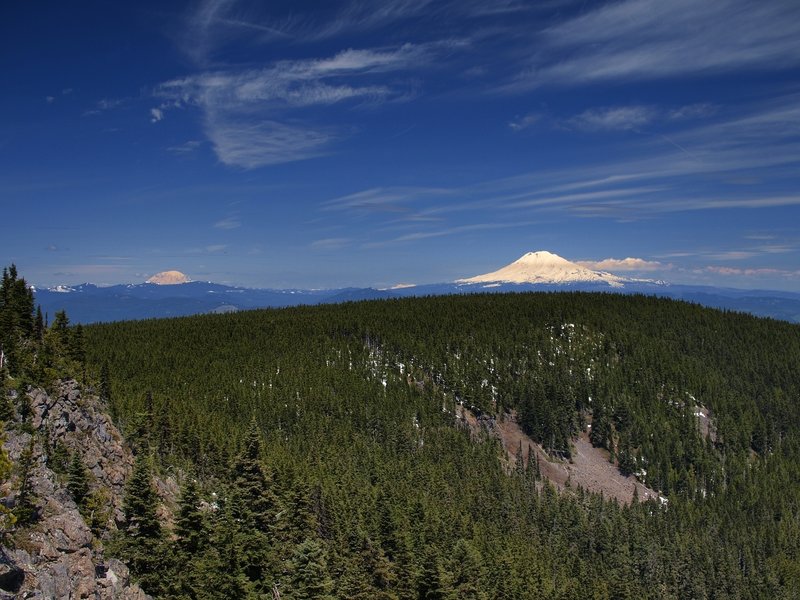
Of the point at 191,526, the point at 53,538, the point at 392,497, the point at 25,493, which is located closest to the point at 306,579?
the point at 191,526

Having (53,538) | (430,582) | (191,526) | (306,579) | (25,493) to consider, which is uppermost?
(25,493)

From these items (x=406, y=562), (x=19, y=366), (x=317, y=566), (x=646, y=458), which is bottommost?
(x=646, y=458)

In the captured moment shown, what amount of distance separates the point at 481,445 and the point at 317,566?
142 m

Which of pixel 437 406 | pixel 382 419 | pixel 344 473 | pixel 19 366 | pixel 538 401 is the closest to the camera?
pixel 19 366

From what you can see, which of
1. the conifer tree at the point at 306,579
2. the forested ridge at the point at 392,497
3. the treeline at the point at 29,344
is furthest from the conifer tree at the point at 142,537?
the treeline at the point at 29,344

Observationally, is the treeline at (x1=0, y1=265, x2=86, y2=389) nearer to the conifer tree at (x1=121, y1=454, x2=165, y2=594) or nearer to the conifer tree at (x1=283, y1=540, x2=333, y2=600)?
the conifer tree at (x1=121, y1=454, x2=165, y2=594)

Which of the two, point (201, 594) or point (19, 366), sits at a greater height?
point (19, 366)

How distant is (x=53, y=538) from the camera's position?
33469mm

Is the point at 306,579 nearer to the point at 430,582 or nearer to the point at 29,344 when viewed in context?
the point at 430,582

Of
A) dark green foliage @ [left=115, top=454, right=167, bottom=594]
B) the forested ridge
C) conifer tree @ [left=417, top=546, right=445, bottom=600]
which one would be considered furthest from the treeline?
conifer tree @ [left=417, top=546, right=445, bottom=600]

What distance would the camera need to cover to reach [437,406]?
180 m

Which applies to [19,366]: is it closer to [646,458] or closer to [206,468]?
[206,468]

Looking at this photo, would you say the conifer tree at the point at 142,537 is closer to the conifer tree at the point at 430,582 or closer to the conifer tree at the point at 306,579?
the conifer tree at the point at 306,579

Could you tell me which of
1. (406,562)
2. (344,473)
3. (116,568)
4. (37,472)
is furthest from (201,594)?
(344,473)
